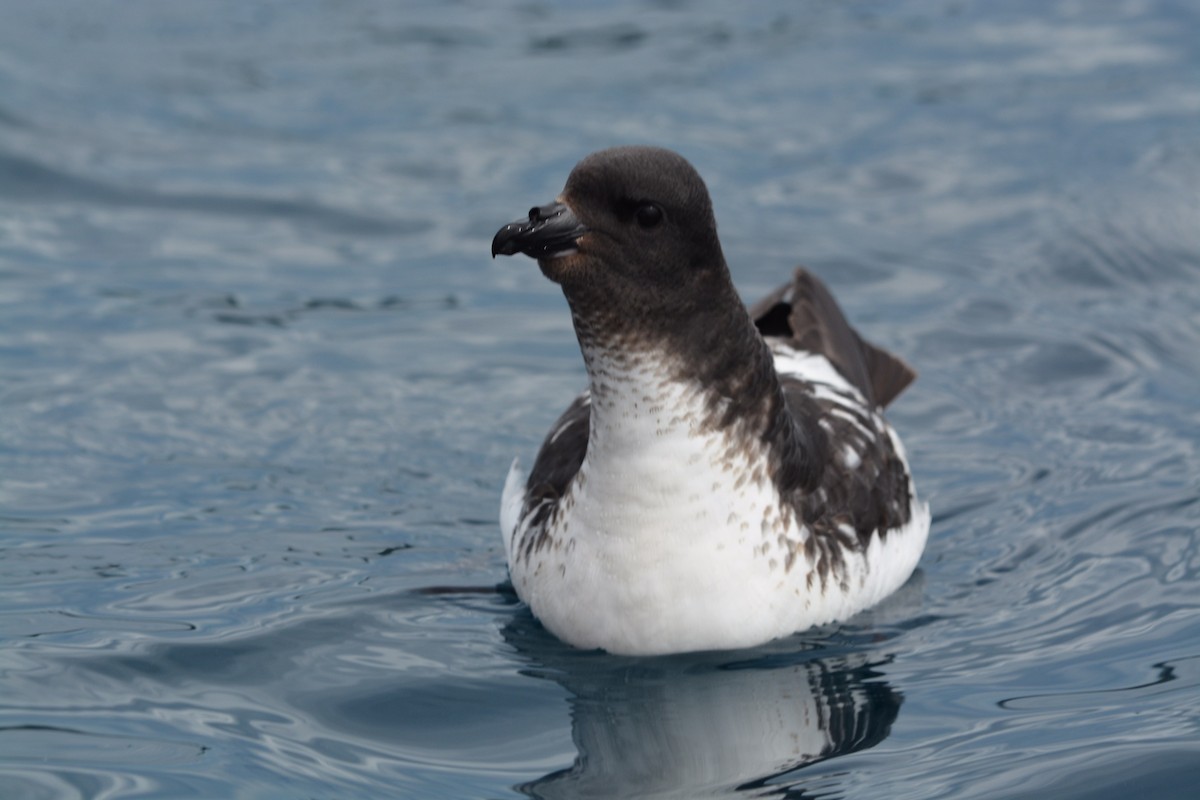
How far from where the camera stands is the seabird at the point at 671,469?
20.7 feet

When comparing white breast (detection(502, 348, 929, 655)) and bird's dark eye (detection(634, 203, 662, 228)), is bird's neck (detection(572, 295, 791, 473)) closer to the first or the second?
white breast (detection(502, 348, 929, 655))

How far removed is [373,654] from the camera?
7203 mm

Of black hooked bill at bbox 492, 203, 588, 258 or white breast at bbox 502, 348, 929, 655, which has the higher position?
black hooked bill at bbox 492, 203, 588, 258

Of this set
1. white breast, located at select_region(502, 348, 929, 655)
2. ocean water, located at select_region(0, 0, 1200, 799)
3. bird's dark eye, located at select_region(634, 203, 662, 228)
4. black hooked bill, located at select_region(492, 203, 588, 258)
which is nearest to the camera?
black hooked bill, located at select_region(492, 203, 588, 258)

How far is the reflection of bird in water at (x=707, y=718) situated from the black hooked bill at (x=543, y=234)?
5.47ft

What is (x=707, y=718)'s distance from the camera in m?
6.63

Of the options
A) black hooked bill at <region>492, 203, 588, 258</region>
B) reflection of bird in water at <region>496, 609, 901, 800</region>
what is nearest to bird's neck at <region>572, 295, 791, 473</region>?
black hooked bill at <region>492, 203, 588, 258</region>

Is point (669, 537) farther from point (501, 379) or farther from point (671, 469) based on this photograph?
point (501, 379)

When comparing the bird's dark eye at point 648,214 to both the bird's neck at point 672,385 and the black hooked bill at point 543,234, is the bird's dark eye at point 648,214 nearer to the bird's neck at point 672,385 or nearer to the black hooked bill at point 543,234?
the black hooked bill at point 543,234

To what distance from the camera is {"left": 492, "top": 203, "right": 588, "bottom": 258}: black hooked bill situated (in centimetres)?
617

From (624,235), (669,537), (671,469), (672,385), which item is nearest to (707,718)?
(669,537)

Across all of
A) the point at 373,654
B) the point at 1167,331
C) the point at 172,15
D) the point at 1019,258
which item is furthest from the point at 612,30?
the point at 373,654

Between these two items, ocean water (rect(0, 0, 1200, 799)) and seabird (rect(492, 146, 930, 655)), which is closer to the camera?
seabird (rect(492, 146, 930, 655))

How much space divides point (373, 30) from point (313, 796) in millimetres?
12138
